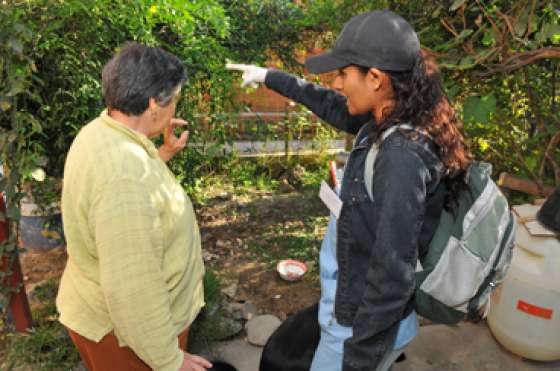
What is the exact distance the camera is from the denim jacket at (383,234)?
1.20m

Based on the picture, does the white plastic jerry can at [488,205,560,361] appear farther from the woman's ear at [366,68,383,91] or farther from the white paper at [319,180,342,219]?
the woman's ear at [366,68,383,91]

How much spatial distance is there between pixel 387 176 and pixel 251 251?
3.04 metres

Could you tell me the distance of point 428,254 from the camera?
4.47ft

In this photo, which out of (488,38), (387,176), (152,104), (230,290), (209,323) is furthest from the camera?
(230,290)

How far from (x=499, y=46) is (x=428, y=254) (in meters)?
1.59

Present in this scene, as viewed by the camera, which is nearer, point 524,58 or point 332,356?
point 332,356

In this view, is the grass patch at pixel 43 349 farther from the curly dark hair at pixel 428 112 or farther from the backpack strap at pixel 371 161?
the curly dark hair at pixel 428 112

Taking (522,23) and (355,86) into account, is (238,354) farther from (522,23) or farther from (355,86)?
(522,23)

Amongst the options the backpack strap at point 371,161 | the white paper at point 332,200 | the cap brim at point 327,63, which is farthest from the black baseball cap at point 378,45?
the white paper at point 332,200

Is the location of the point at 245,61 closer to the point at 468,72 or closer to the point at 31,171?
the point at 468,72

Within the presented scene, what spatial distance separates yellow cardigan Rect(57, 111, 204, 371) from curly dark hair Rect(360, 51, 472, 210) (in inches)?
31.1

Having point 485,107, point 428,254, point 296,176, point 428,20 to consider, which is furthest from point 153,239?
point 296,176

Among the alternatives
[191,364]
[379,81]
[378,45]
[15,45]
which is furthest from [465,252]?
[15,45]

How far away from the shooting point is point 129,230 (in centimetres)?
121
